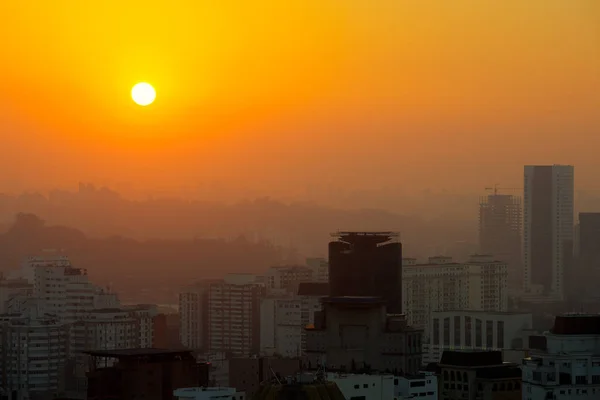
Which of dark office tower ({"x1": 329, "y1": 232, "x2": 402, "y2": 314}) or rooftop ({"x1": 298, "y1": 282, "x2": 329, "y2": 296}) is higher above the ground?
dark office tower ({"x1": 329, "y1": 232, "x2": 402, "y2": 314})

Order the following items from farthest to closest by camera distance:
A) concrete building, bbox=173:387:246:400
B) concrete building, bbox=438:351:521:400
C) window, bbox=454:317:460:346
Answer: window, bbox=454:317:460:346 → concrete building, bbox=438:351:521:400 → concrete building, bbox=173:387:246:400

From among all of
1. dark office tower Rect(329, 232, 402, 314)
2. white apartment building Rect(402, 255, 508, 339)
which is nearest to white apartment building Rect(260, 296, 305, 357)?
white apartment building Rect(402, 255, 508, 339)

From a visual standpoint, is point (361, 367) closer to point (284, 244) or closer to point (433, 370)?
point (433, 370)

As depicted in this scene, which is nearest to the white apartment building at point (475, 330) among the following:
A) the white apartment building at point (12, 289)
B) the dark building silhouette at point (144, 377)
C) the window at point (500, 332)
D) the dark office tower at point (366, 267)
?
the window at point (500, 332)

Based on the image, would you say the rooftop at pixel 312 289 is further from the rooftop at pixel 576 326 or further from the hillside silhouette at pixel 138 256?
the rooftop at pixel 576 326

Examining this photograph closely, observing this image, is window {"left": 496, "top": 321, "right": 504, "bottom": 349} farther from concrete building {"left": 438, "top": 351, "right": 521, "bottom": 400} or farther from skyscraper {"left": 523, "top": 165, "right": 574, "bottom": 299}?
skyscraper {"left": 523, "top": 165, "right": 574, "bottom": 299}

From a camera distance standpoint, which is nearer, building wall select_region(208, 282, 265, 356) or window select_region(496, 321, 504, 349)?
window select_region(496, 321, 504, 349)

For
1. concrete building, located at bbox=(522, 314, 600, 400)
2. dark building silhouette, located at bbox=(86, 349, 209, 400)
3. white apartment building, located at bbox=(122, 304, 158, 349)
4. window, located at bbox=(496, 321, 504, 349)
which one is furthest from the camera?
window, located at bbox=(496, 321, 504, 349)
